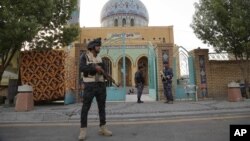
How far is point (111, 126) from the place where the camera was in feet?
22.7

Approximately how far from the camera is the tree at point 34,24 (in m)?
10.7

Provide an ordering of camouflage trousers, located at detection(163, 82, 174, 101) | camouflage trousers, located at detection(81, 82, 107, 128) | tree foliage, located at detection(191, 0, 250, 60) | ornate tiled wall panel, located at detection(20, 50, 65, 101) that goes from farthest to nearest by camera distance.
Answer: tree foliage, located at detection(191, 0, 250, 60) < ornate tiled wall panel, located at detection(20, 50, 65, 101) < camouflage trousers, located at detection(163, 82, 174, 101) < camouflage trousers, located at detection(81, 82, 107, 128)

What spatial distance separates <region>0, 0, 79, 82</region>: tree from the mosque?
1148mm

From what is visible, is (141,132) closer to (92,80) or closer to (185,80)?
(92,80)

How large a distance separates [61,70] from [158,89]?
4.49 m

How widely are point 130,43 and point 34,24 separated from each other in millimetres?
24605

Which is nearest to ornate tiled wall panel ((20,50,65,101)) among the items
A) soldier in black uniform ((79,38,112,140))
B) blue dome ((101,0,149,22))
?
soldier in black uniform ((79,38,112,140))

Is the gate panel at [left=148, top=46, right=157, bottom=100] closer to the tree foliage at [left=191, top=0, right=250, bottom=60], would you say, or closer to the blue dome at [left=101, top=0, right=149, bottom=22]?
the tree foliage at [left=191, top=0, right=250, bottom=60]

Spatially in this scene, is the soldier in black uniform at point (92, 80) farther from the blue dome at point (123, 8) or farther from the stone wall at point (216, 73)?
the blue dome at point (123, 8)

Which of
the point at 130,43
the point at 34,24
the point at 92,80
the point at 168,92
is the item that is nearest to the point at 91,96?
the point at 92,80

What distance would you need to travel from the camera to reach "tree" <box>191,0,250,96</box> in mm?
13008

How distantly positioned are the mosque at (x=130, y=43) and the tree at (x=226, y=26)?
6.59 ft

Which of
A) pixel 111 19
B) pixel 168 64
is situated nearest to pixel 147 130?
pixel 168 64

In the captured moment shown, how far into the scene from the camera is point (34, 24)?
10.9m
